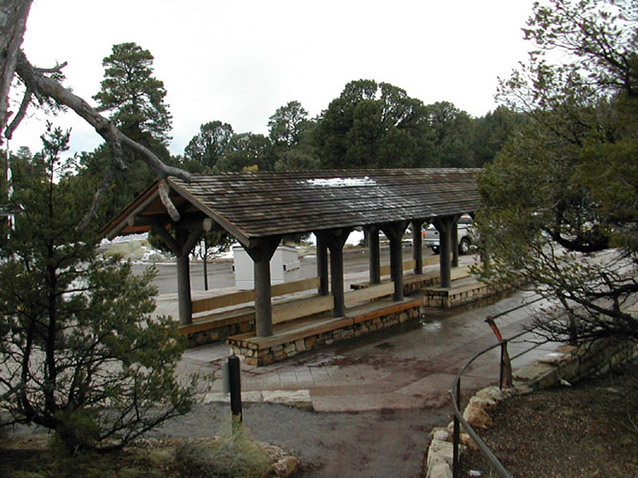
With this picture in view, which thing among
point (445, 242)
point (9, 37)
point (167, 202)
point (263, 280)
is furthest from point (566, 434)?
point (445, 242)

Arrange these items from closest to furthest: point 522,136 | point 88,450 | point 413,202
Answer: point 88,450
point 522,136
point 413,202

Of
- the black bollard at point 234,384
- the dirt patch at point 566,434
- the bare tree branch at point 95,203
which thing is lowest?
the dirt patch at point 566,434

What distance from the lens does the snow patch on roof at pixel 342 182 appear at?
12.4m

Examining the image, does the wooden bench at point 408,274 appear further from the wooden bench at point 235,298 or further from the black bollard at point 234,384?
the black bollard at point 234,384

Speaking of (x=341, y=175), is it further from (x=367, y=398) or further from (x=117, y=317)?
(x=117, y=317)

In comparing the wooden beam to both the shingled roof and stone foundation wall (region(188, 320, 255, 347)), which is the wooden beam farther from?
stone foundation wall (region(188, 320, 255, 347))

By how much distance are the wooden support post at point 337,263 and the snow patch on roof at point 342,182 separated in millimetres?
1646

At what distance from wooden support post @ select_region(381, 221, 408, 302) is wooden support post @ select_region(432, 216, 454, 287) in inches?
69.1

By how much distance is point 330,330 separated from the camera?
1067 centimetres

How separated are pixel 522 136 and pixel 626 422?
373cm

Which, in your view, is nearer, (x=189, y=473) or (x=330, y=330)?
(x=189, y=473)

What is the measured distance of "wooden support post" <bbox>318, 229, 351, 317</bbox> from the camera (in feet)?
A: 35.6

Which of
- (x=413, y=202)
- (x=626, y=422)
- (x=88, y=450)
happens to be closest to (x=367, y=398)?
(x=626, y=422)

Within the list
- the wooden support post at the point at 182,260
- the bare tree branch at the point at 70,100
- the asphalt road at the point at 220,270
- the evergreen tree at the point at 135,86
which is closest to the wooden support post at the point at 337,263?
the wooden support post at the point at 182,260
